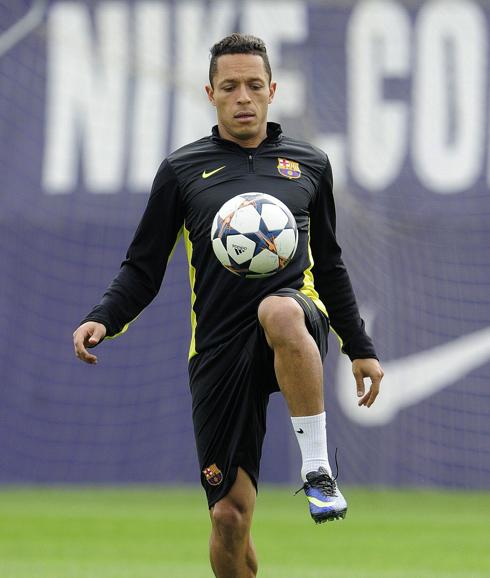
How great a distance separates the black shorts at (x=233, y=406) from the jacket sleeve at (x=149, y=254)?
1.34 feet

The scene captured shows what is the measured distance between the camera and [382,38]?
1465 centimetres

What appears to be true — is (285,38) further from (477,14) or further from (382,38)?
(477,14)

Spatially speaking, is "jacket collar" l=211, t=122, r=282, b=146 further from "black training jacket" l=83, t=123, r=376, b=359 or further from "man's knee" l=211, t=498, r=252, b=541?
"man's knee" l=211, t=498, r=252, b=541

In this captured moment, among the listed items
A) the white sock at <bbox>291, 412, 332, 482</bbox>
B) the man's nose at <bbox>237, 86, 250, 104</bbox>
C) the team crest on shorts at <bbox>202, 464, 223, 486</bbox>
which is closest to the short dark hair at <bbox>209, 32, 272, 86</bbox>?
the man's nose at <bbox>237, 86, 250, 104</bbox>

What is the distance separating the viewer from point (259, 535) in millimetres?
10742

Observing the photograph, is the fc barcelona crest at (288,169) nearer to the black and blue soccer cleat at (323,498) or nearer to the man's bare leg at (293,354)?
the man's bare leg at (293,354)

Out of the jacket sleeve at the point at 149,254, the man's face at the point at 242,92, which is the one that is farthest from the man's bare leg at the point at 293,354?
the man's face at the point at 242,92

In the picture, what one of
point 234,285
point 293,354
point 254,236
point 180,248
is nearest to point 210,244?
point 234,285

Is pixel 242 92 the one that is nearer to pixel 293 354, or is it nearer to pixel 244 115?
pixel 244 115

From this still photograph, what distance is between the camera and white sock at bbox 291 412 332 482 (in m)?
5.12

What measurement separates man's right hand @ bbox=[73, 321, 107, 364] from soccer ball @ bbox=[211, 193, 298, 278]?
Answer: 1.81ft

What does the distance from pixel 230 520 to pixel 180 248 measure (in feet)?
30.9

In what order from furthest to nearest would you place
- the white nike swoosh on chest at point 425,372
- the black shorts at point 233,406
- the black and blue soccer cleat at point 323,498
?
1. the white nike swoosh on chest at point 425,372
2. the black shorts at point 233,406
3. the black and blue soccer cleat at point 323,498

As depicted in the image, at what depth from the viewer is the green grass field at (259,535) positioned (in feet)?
27.9
